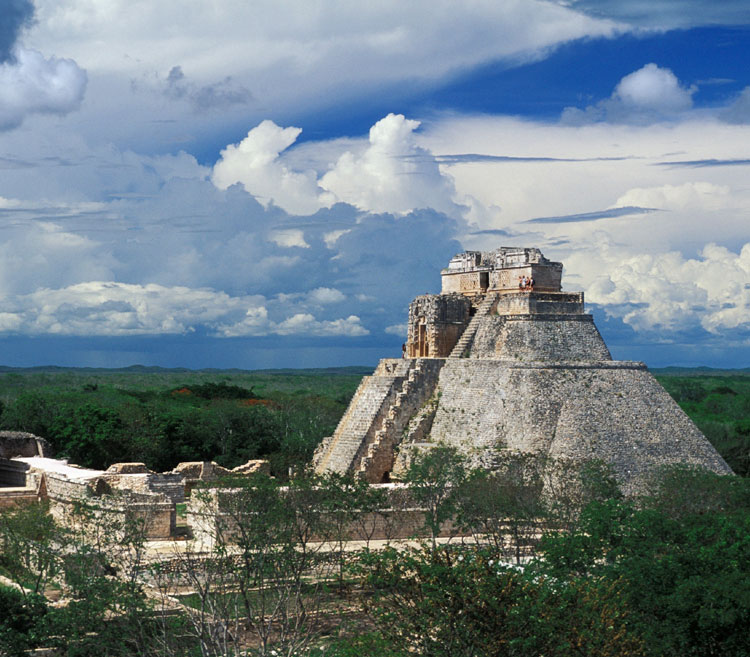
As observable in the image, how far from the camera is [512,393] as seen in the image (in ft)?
87.2

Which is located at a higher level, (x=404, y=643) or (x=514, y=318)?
(x=514, y=318)

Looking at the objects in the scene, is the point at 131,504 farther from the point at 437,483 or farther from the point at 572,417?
the point at 572,417

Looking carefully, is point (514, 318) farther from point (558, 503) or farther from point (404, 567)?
point (404, 567)

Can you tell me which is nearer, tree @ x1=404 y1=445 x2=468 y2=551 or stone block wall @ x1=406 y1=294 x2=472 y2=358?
tree @ x1=404 y1=445 x2=468 y2=551

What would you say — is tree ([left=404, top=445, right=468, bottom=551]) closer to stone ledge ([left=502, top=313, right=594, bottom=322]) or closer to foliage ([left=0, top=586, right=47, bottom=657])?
stone ledge ([left=502, top=313, right=594, bottom=322])

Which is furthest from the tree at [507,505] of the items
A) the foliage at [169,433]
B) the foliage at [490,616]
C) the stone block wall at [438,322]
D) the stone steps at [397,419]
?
the foliage at [169,433]

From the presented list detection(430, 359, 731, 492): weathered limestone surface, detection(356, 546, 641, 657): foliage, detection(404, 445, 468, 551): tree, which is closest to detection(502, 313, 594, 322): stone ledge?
detection(430, 359, 731, 492): weathered limestone surface

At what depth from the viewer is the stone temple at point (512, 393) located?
25.8 metres

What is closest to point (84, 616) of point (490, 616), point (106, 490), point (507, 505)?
point (490, 616)

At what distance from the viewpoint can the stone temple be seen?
84.5 ft

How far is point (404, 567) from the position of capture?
1368 centimetres

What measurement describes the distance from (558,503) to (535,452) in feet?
5.23

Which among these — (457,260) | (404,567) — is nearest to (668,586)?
(404,567)

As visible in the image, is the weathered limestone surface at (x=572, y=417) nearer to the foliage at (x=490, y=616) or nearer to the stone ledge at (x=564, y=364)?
the stone ledge at (x=564, y=364)
